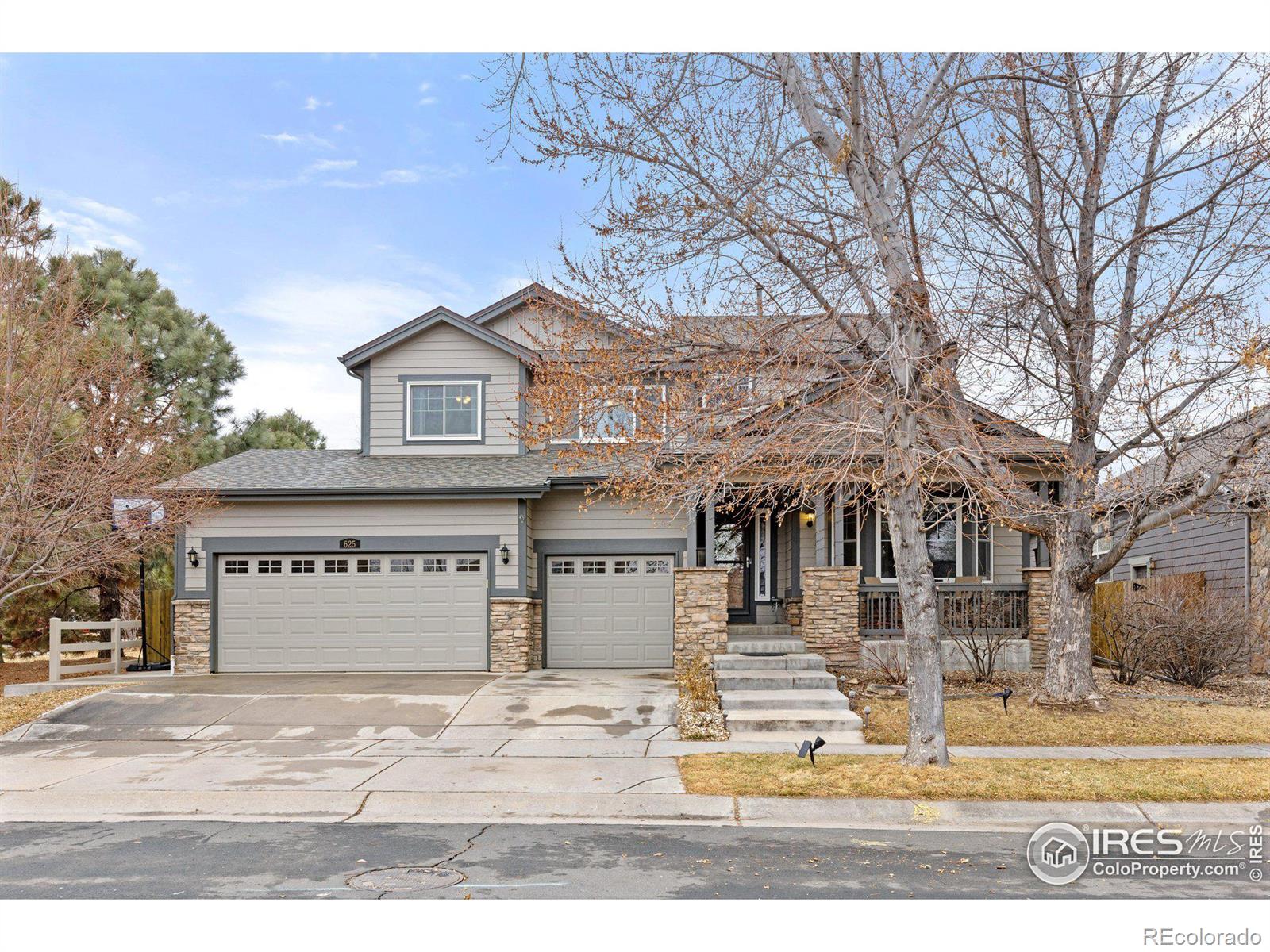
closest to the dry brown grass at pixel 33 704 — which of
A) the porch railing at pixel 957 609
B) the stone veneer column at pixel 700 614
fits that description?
the stone veneer column at pixel 700 614

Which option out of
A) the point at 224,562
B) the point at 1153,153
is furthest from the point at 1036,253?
the point at 224,562

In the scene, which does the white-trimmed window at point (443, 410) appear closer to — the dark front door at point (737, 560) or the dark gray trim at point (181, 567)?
the dark gray trim at point (181, 567)

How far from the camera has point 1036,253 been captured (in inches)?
517

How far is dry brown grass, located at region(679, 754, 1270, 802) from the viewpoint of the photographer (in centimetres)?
884

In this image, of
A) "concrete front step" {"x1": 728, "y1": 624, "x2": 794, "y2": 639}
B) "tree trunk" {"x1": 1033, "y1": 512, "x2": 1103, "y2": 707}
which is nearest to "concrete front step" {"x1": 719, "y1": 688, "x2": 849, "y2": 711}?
"tree trunk" {"x1": 1033, "y1": 512, "x2": 1103, "y2": 707}

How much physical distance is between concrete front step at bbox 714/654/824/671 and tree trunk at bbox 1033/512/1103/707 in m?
2.99

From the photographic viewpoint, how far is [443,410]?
19.1 m

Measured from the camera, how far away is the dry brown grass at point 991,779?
8.84 metres

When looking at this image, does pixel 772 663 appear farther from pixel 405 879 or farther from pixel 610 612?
pixel 405 879

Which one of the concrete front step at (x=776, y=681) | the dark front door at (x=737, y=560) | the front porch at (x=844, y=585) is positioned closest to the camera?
the concrete front step at (x=776, y=681)

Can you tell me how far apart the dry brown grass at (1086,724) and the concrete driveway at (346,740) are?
2.88m

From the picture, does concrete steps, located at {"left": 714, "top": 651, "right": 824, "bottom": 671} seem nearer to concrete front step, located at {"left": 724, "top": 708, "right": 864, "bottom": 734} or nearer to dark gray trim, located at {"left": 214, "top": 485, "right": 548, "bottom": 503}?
concrete front step, located at {"left": 724, "top": 708, "right": 864, "bottom": 734}

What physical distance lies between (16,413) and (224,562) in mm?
4539
